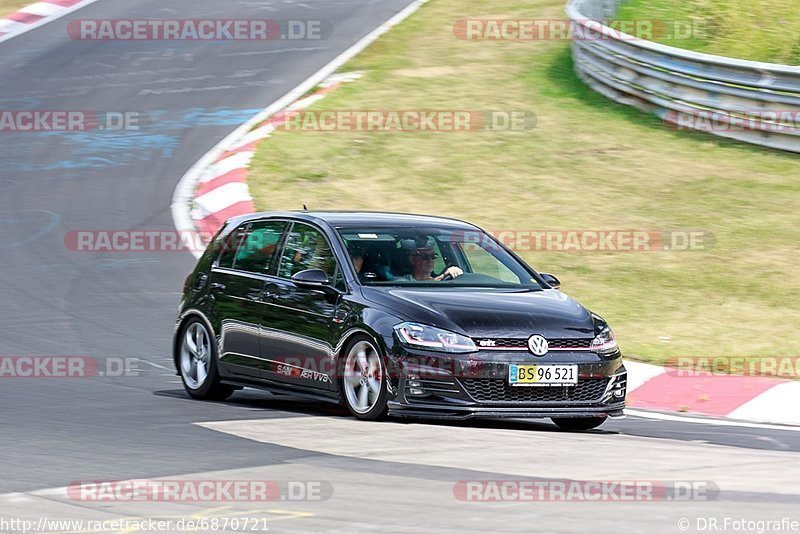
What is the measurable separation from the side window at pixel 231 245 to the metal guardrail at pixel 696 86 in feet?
32.0

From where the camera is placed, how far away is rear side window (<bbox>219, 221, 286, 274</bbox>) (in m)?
10.9

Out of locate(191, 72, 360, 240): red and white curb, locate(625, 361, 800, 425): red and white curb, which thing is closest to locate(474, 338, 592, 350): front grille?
locate(625, 361, 800, 425): red and white curb

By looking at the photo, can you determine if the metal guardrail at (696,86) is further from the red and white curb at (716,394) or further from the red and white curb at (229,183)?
the red and white curb at (716,394)

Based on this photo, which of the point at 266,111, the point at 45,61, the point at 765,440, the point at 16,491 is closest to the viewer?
the point at 16,491

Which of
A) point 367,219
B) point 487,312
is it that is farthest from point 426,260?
point 487,312

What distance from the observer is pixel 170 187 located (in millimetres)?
18391

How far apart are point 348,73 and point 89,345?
1162 cm

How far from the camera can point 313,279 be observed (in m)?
10.1

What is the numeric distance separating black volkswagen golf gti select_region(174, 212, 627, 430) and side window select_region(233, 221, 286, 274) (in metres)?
0.01

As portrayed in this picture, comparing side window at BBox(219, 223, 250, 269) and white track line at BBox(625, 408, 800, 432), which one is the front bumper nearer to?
white track line at BBox(625, 408, 800, 432)

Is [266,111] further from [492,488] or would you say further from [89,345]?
[492,488]

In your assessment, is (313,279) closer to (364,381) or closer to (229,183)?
(364,381)

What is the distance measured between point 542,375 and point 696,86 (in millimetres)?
11785

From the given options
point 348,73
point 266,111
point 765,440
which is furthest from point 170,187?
point 765,440
